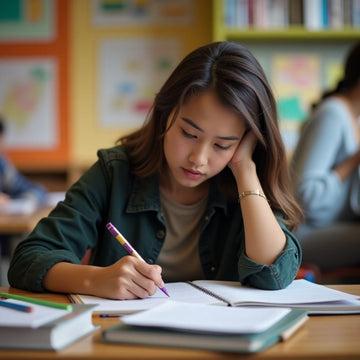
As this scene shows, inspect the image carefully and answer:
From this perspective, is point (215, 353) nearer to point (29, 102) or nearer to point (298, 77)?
point (298, 77)

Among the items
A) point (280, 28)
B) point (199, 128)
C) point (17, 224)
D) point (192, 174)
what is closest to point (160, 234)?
point (192, 174)

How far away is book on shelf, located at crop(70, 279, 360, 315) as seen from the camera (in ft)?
3.27

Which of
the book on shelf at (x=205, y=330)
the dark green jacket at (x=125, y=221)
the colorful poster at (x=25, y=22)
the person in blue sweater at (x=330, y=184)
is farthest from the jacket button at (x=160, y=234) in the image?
the colorful poster at (x=25, y=22)

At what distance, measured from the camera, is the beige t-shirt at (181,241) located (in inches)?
58.1

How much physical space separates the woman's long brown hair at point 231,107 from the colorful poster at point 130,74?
2.90 m

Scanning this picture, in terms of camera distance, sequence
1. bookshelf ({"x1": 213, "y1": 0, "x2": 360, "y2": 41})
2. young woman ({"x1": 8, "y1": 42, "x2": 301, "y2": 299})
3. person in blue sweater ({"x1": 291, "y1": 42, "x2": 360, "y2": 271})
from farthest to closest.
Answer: bookshelf ({"x1": 213, "y1": 0, "x2": 360, "y2": 41}) < person in blue sweater ({"x1": 291, "y1": 42, "x2": 360, "y2": 271}) < young woman ({"x1": 8, "y1": 42, "x2": 301, "y2": 299})

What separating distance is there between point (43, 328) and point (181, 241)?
769mm

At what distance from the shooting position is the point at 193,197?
1.53 metres

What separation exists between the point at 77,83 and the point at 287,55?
58.8 inches

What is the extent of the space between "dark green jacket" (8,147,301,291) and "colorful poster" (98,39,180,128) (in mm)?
2919

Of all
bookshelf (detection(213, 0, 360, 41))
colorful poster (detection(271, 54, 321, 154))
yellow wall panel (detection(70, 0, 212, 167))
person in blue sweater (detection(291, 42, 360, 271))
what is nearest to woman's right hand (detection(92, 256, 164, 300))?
person in blue sweater (detection(291, 42, 360, 271))

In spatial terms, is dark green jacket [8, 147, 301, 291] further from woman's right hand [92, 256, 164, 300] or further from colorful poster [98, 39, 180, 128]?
colorful poster [98, 39, 180, 128]

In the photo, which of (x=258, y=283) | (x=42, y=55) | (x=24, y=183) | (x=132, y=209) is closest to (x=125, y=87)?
(x=42, y=55)

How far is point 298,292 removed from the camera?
114cm
